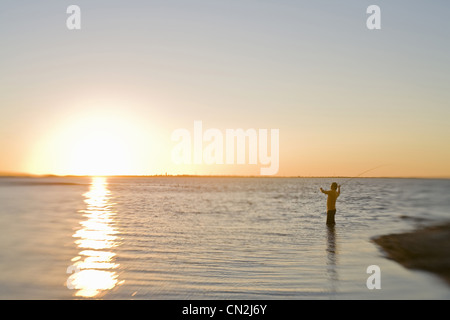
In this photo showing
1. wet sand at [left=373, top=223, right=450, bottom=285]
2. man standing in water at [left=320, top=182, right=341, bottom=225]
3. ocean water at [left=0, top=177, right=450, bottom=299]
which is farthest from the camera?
man standing in water at [left=320, top=182, right=341, bottom=225]

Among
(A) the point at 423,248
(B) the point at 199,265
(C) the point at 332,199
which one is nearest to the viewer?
(B) the point at 199,265

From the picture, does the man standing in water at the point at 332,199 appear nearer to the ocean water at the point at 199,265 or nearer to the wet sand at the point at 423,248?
the ocean water at the point at 199,265

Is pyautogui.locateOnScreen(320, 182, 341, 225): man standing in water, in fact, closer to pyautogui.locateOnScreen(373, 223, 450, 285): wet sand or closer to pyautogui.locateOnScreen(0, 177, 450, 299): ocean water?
pyautogui.locateOnScreen(0, 177, 450, 299): ocean water

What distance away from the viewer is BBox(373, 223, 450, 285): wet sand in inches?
456

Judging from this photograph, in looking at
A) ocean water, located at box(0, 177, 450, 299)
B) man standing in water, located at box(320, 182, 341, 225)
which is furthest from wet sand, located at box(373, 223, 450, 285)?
man standing in water, located at box(320, 182, 341, 225)

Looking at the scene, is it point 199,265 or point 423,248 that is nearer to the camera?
point 199,265

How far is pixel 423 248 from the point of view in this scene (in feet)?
46.5

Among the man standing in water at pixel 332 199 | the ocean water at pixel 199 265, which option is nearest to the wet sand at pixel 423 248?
the ocean water at pixel 199 265

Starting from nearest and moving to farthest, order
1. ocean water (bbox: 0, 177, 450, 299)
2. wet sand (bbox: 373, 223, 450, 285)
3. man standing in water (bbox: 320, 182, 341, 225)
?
1. ocean water (bbox: 0, 177, 450, 299)
2. wet sand (bbox: 373, 223, 450, 285)
3. man standing in water (bbox: 320, 182, 341, 225)

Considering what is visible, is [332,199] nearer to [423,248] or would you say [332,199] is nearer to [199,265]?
[423,248]

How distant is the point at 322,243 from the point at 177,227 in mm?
8386

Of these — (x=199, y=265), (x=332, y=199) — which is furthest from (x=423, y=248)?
(x=199, y=265)

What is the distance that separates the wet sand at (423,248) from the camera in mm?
11586
